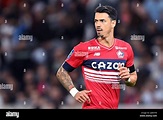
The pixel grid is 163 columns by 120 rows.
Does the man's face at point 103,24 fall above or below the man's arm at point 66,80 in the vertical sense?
above

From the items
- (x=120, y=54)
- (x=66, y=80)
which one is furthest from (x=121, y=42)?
(x=66, y=80)

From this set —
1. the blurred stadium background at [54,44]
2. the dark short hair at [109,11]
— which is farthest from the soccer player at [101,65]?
the blurred stadium background at [54,44]

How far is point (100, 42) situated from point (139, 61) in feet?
2.90

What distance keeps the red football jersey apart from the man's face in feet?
0.43

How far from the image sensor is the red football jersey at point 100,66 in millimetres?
8422

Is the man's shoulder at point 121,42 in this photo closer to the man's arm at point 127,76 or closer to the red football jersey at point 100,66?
the red football jersey at point 100,66

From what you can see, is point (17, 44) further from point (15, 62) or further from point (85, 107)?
point (85, 107)

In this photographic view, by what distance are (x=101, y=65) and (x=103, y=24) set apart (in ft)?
1.53

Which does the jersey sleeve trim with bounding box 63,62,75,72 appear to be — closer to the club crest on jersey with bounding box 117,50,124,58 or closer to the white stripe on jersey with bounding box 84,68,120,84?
the white stripe on jersey with bounding box 84,68,120,84

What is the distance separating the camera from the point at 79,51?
855cm

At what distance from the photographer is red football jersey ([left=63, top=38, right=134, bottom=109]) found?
27.6 ft

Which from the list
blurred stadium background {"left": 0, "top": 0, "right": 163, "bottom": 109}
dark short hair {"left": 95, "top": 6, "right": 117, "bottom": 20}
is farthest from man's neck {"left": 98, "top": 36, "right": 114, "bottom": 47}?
blurred stadium background {"left": 0, "top": 0, "right": 163, "bottom": 109}

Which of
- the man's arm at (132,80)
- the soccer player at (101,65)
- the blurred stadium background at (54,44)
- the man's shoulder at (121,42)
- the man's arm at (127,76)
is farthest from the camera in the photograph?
the blurred stadium background at (54,44)
